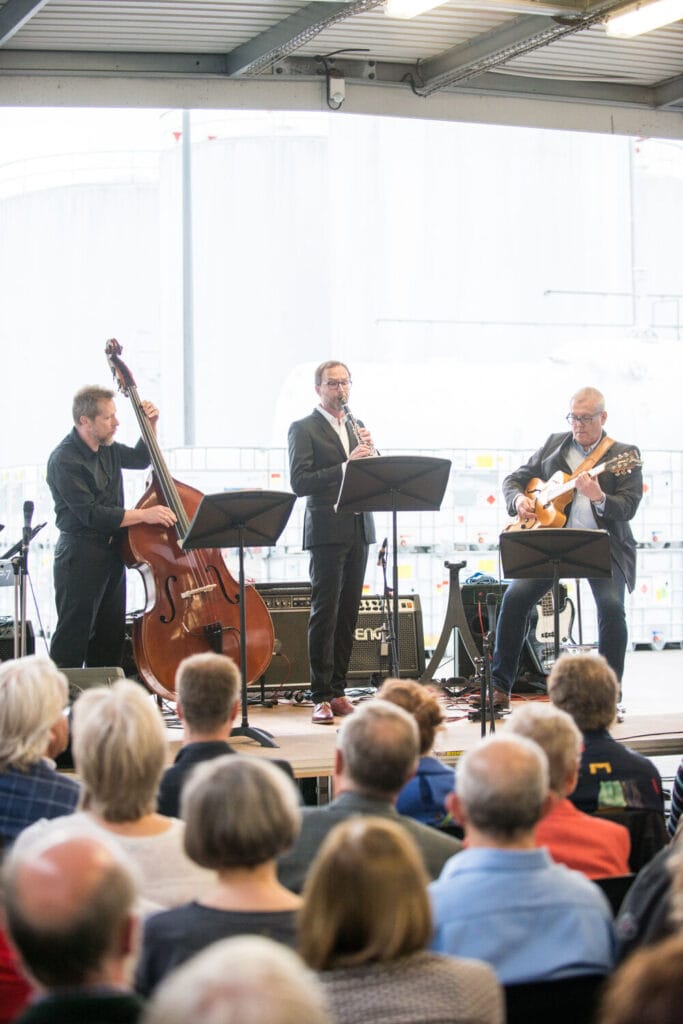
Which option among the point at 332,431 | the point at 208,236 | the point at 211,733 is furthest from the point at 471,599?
the point at 208,236

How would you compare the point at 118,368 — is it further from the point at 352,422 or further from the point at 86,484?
the point at 352,422

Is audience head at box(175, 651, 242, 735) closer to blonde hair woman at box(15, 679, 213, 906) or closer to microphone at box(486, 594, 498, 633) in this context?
blonde hair woman at box(15, 679, 213, 906)

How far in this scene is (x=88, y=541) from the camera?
571cm

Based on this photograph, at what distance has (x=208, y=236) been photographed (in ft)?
35.6

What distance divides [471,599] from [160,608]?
8.61 feet

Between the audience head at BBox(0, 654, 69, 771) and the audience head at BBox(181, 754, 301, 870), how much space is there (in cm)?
105

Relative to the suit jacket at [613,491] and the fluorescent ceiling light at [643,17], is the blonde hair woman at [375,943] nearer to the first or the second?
the suit jacket at [613,491]

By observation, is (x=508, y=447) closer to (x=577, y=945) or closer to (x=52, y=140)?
(x=52, y=140)

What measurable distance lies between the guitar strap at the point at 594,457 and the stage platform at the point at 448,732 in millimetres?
1268

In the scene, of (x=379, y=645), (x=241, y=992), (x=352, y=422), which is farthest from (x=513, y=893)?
(x=379, y=645)

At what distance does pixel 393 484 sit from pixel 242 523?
734mm

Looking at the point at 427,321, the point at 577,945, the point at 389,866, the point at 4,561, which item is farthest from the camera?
the point at 427,321

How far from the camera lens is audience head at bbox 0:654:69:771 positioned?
118 inches

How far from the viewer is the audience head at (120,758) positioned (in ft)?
8.42
